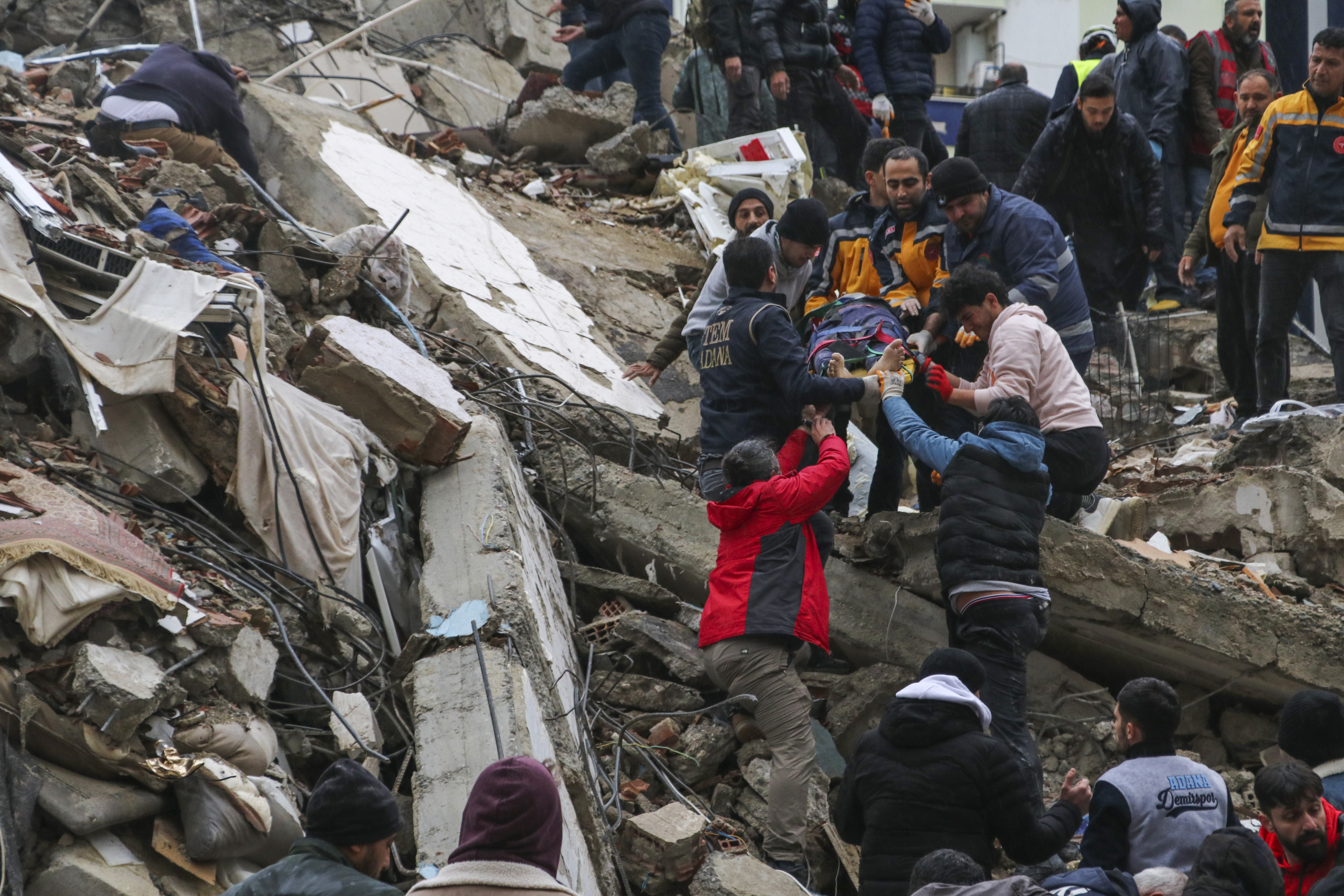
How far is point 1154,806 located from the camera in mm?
Answer: 3393

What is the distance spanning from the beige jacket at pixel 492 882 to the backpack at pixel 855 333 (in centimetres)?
294

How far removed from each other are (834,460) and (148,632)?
243 centimetres

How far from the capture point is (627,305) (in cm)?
904

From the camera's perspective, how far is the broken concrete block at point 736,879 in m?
3.93

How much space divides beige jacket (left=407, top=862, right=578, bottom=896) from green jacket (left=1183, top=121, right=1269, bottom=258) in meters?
5.58

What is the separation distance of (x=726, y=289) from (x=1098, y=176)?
3.06 m

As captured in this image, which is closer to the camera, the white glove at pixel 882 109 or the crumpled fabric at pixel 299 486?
the crumpled fabric at pixel 299 486

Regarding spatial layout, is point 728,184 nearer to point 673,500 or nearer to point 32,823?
point 673,500

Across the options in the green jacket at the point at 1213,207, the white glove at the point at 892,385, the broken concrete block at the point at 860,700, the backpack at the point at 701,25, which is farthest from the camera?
the backpack at the point at 701,25

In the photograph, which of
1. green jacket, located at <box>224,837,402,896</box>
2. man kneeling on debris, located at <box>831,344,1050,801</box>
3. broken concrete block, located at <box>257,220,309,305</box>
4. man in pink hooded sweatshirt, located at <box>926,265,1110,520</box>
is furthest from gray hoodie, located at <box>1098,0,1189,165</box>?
green jacket, located at <box>224,837,402,896</box>

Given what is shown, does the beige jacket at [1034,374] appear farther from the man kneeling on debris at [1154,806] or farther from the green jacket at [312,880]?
the green jacket at [312,880]

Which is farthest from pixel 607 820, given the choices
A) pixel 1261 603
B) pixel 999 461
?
pixel 1261 603

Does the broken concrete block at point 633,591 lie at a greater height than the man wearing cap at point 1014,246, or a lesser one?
lesser

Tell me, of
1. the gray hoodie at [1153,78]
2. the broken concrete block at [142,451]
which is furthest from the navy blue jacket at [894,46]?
the broken concrete block at [142,451]
